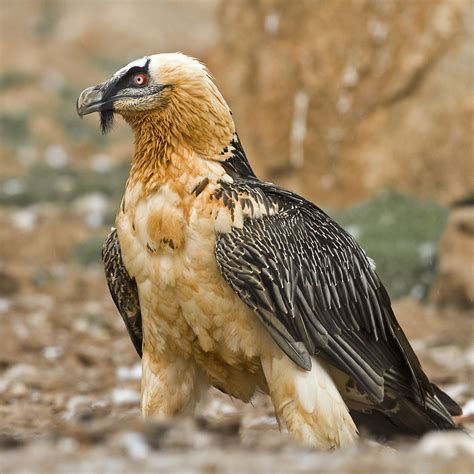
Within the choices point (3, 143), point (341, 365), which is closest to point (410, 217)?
point (341, 365)

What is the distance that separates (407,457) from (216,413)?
4066 mm

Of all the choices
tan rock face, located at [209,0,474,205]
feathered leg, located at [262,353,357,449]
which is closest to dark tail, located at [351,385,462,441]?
feathered leg, located at [262,353,357,449]

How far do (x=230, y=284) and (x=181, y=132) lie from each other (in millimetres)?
872

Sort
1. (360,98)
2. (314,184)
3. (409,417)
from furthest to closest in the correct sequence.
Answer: (314,184) < (360,98) < (409,417)

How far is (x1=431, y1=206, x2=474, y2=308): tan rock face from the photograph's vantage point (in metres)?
11.1

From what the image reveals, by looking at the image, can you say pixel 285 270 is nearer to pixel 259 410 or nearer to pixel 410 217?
pixel 259 410

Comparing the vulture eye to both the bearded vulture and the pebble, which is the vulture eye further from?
the pebble

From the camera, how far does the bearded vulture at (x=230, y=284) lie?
17.8 ft

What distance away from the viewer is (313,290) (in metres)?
5.70


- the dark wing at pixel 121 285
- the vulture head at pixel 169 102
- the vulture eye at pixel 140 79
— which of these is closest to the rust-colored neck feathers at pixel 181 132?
the vulture head at pixel 169 102

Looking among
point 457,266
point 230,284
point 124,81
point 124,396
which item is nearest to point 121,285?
point 230,284

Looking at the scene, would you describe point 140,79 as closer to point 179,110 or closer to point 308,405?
point 179,110

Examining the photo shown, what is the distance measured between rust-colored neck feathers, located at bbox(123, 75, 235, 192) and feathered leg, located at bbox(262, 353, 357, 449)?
1.11m

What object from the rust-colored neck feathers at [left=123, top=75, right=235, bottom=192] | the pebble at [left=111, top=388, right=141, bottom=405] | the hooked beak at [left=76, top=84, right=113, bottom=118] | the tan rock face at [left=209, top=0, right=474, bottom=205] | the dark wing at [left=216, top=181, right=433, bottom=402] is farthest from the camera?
the tan rock face at [left=209, top=0, right=474, bottom=205]
